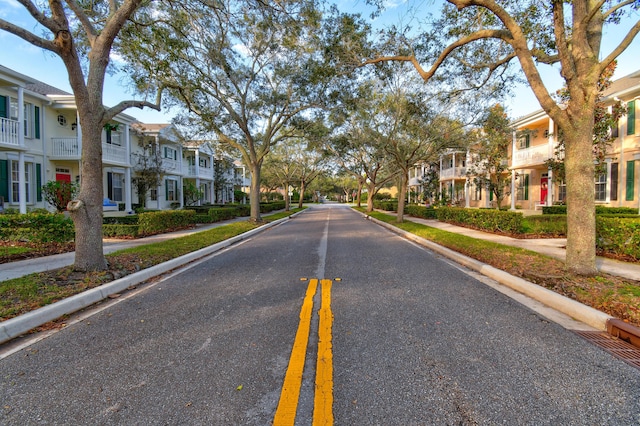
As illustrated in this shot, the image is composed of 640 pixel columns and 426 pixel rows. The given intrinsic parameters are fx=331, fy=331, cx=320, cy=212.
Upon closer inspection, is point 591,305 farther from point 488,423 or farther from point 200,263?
point 200,263

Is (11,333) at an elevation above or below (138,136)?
below

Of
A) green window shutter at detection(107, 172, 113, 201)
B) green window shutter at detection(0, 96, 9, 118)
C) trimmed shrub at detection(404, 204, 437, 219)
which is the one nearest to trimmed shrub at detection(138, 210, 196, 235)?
green window shutter at detection(0, 96, 9, 118)

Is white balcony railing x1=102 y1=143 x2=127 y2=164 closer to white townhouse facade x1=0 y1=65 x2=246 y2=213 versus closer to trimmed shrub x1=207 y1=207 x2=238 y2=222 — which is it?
white townhouse facade x1=0 y1=65 x2=246 y2=213

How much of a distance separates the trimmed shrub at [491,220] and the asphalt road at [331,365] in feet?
28.5

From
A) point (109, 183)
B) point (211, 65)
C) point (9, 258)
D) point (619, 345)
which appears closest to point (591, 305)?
point (619, 345)

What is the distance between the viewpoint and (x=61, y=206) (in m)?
14.7

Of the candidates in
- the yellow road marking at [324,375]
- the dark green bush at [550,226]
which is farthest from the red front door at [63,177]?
the dark green bush at [550,226]

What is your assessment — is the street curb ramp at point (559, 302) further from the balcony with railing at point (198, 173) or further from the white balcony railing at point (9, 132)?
the balcony with railing at point (198, 173)

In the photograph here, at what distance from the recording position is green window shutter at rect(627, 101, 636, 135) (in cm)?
1593

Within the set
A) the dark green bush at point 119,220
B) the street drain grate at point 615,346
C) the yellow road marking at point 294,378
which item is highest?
the dark green bush at point 119,220

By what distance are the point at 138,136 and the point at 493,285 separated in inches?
1008

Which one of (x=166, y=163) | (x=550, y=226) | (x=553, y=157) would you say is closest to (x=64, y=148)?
(x=166, y=163)

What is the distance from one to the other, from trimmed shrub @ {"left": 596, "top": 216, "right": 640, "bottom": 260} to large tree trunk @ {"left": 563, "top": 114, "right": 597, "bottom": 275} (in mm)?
2722

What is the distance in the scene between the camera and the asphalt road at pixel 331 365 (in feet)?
7.80
